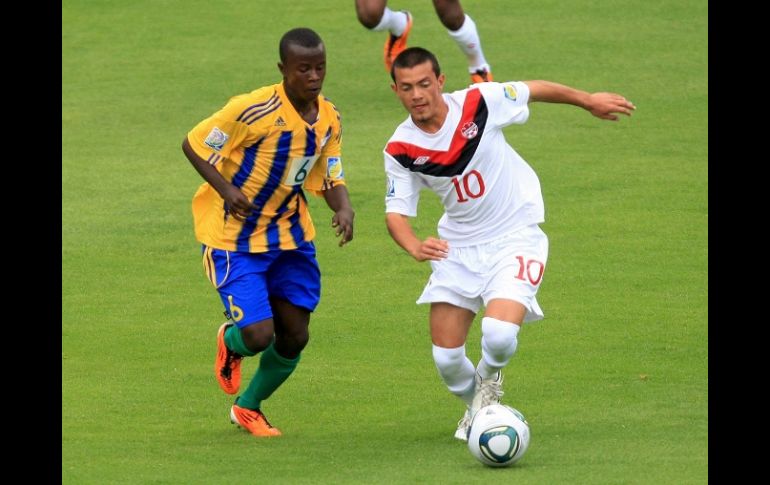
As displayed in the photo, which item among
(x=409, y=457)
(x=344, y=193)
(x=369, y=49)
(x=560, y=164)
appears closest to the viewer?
(x=409, y=457)

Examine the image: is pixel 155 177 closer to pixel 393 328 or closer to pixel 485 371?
pixel 393 328

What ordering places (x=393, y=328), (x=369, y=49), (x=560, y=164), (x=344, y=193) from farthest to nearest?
(x=369, y=49) < (x=560, y=164) < (x=393, y=328) < (x=344, y=193)

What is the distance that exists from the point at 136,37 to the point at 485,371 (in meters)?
14.1

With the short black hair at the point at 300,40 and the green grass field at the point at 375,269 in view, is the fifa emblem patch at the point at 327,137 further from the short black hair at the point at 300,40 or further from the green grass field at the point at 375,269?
the green grass field at the point at 375,269

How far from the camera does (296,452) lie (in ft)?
28.2

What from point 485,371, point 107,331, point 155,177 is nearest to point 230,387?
point 485,371

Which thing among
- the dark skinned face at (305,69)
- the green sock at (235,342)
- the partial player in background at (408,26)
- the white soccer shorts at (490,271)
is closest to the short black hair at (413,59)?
the dark skinned face at (305,69)

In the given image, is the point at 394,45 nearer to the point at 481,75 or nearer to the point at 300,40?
the point at 481,75

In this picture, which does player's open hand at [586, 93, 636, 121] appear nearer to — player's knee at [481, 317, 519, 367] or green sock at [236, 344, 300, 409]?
player's knee at [481, 317, 519, 367]

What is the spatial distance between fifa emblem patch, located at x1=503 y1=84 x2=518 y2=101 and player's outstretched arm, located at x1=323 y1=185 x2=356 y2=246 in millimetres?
1095

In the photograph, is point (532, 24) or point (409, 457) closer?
point (409, 457)

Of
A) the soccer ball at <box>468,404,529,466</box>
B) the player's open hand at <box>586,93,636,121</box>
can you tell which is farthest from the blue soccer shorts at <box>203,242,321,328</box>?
the player's open hand at <box>586,93,636,121</box>

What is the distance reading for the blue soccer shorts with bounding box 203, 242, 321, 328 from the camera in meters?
8.96

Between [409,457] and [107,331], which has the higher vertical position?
[409,457]
